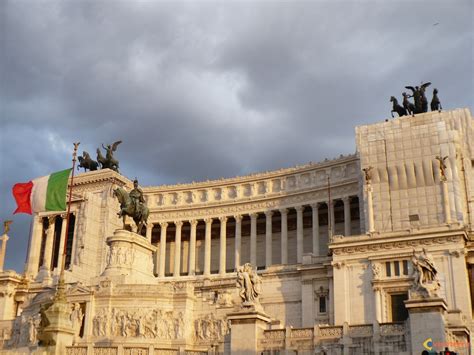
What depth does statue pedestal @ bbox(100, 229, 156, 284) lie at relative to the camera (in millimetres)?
46500

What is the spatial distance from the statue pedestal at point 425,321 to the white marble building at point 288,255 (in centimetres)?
5

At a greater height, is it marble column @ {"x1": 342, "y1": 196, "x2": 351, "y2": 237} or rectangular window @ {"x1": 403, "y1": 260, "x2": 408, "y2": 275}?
marble column @ {"x1": 342, "y1": 196, "x2": 351, "y2": 237}

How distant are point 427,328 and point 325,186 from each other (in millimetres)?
46828

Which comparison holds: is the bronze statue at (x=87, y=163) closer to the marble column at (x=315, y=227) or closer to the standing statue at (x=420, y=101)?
the marble column at (x=315, y=227)

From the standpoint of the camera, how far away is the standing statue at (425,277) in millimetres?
25172

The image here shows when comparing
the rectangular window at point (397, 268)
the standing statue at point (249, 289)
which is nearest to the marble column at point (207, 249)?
the rectangular window at point (397, 268)

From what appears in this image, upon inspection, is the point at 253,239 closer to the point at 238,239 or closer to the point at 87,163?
the point at 238,239

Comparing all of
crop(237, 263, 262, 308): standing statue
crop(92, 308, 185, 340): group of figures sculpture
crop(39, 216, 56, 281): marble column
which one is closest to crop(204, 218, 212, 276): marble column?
crop(39, 216, 56, 281): marble column

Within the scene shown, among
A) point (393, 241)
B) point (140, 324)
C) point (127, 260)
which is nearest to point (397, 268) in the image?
point (393, 241)

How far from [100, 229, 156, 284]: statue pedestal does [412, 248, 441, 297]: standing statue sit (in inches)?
984

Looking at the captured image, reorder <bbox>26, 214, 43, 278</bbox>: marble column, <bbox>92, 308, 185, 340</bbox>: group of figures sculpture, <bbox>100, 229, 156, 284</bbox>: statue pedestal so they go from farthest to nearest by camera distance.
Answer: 1. <bbox>26, 214, 43, 278</bbox>: marble column
2. <bbox>100, 229, 156, 284</bbox>: statue pedestal
3. <bbox>92, 308, 185, 340</bbox>: group of figures sculpture

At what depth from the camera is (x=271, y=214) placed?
7550 cm

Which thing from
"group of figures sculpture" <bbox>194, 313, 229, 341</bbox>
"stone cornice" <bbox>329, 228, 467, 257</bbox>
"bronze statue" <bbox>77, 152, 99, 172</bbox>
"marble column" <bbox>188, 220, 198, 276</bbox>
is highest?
"bronze statue" <bbox>77, 152, 99, 172</bbox>

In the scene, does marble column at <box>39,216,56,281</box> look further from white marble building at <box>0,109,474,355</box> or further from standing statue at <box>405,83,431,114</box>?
standing statue at <box>405,83,431,114</box>
